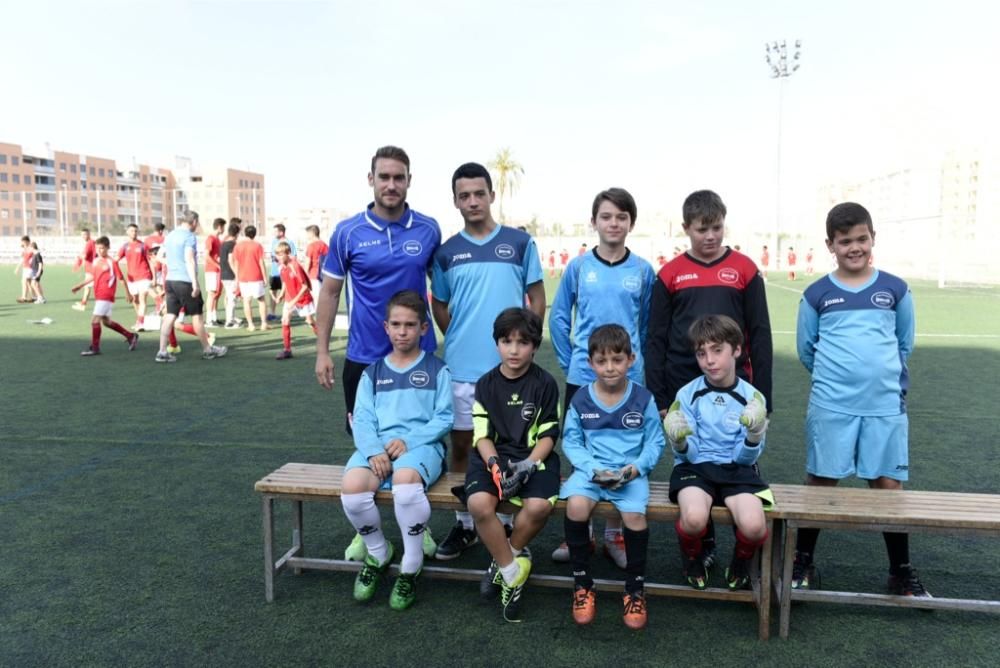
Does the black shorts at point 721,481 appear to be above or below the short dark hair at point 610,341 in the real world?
below

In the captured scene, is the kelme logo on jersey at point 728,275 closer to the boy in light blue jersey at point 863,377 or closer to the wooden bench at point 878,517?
the boy in light blue jersey at point 863,377

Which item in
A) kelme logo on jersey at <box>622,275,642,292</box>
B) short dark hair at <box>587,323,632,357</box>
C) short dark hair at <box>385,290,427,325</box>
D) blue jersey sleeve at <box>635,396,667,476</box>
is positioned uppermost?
kelme logo on jersey at <box>622,275,642,292</box>

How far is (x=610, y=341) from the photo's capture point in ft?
11.0

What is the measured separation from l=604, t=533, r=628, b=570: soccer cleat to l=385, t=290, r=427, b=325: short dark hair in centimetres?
146

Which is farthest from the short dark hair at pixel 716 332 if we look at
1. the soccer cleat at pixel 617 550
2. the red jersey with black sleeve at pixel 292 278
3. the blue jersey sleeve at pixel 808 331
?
the red jersey with black sleeve at pixel 292 278

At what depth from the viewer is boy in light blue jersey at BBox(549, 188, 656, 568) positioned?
3.68m

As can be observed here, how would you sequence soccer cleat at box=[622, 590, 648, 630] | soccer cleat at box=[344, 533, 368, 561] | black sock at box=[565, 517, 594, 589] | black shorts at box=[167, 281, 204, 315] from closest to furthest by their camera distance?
soccer cleat at box=[622, 590, 648, 630], black sock at box=[565, 517, 594, 589], soccer cleat at box=[344, 533, 368, 561], black shorts at box=[167, 281, 204, 315]

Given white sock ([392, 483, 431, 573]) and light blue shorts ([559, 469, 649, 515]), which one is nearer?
light blue shorts ([559, 469, 649, 515])

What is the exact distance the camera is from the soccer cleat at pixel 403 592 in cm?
333

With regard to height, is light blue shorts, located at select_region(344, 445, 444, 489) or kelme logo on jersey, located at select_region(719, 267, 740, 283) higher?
kelme logo on jersey, located at select_region(719, 267, 740, 283)

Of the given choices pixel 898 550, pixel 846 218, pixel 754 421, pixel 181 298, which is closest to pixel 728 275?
pixel 846 218

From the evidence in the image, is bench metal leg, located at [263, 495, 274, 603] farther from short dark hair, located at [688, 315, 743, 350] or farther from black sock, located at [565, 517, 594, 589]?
short dark hair, located at [688, 315, 743, 350]

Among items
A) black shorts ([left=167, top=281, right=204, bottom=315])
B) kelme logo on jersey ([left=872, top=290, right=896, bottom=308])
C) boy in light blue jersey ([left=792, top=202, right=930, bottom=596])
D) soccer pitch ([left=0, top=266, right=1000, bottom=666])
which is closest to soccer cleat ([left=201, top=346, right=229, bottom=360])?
black shorts ([left=167, top=281, right=204, bottom=315])

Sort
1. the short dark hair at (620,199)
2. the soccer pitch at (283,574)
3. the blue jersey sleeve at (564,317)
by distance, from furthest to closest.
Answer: the blue jersey sleeve at (564,317) → the short dark hair at (620,199) → the soccer pitch at (283,574)
